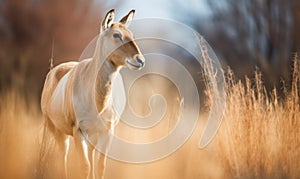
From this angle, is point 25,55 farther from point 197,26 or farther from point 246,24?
point 246,24

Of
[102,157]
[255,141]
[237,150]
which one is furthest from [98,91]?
[255,141]

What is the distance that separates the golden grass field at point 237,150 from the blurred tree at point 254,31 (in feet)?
28.6

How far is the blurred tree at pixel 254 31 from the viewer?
46.7ft

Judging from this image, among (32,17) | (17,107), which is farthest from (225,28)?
(17,107)

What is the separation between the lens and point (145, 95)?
7000mm

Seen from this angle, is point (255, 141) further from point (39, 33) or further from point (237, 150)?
point (39, 33)

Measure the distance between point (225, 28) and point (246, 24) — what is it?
0.59 metres

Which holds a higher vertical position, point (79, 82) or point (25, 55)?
point (25, 55)

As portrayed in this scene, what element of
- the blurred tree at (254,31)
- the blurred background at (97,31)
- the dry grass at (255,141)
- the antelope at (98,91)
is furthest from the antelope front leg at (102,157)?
the blurred tree at (254,31)

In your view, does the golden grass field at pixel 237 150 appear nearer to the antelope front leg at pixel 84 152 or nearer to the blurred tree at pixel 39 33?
the antelope front leg at pixel 84 152

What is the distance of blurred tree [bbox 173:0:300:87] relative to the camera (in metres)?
14.2

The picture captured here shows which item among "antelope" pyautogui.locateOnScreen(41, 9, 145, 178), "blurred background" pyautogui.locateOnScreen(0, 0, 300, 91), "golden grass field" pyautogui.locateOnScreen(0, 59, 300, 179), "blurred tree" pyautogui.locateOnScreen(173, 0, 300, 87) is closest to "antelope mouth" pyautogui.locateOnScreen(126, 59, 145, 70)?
"antelope" pyautogui.locateOnScreen(41, 9, 145, 178)

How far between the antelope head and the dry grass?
0.86 meters

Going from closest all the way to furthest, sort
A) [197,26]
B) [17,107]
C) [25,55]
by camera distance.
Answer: [17,107] → [25,55] → [197,26]
